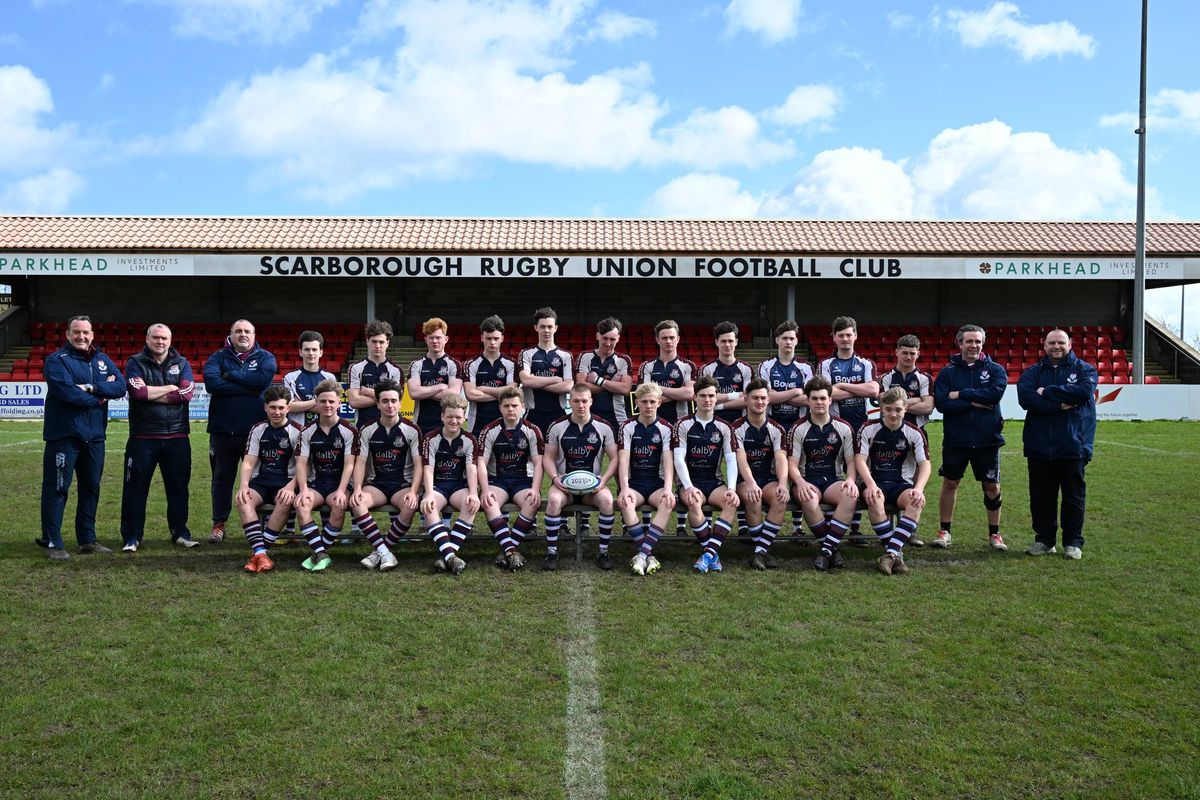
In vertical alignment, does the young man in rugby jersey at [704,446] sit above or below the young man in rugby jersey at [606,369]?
below

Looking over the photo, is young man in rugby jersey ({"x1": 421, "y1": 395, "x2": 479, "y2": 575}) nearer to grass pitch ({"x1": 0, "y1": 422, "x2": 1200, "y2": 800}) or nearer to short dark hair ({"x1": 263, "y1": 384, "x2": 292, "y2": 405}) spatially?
grass pitch ({"x1": 0, "y1": 422, "x2": 1200, "y2": 800})

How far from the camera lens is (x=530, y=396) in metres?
7.70

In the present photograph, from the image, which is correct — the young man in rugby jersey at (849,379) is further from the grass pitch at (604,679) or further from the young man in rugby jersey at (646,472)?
the young man in rugby jersey at (646,472)

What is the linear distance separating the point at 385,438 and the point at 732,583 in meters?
A: 2.73

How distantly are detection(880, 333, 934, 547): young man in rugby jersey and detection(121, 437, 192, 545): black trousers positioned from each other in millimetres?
5642

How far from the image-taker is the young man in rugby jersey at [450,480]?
653 centimetres

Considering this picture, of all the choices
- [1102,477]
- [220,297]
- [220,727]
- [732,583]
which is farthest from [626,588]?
[220,297]

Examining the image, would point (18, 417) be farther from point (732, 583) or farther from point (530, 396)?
point (732, 583)

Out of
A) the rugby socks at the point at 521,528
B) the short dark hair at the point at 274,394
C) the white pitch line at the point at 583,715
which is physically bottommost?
the white pitch line at the point at 583,715

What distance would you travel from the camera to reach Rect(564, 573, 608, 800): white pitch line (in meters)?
3.27

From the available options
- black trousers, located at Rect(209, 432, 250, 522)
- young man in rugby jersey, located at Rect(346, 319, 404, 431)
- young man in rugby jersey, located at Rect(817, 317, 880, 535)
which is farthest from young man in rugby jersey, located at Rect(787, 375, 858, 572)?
black trousers, located at Rect(209, 432, 250, 522)

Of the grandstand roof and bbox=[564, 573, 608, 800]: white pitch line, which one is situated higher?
the grandstand roof

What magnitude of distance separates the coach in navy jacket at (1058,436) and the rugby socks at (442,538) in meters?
4.37

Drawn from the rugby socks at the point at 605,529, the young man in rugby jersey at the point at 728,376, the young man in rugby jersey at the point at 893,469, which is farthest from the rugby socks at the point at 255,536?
the young man in rugby jersey at the point at 893,469
